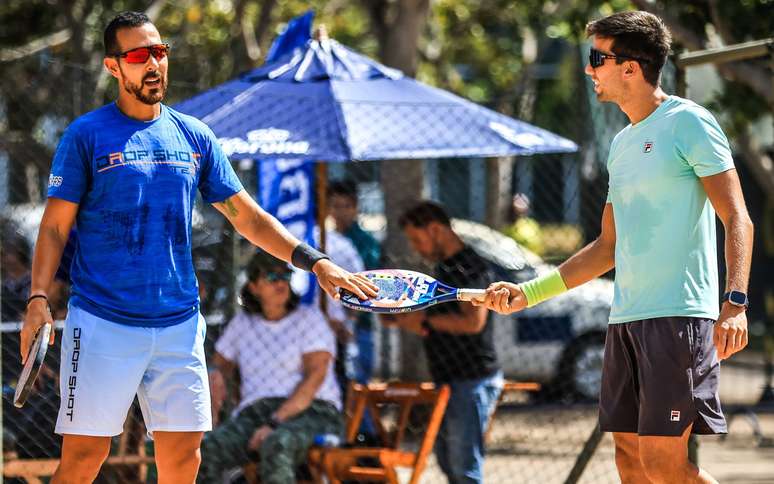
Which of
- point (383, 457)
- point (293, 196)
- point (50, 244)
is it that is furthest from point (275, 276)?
point (50, 244)

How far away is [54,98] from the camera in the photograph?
850cm

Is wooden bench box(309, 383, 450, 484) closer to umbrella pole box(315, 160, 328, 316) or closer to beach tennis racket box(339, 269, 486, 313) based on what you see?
umbrella pole box(315, 160, 328, 316)

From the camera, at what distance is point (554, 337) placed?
37.4 feet

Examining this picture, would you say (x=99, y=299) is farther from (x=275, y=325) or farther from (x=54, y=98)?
(x=54, y=98)

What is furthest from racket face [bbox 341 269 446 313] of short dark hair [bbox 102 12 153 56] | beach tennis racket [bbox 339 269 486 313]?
short dark hair [bbox 102 12 153 56]

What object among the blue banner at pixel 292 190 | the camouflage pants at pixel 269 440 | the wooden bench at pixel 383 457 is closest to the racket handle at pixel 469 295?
the wooden bench at pixel 383 457

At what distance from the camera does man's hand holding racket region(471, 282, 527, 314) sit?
4.89 metres

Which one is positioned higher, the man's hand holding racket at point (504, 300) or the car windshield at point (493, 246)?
→ the man's hand holding racket at point (504, 300)

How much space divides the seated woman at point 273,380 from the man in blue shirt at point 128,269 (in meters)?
1.98

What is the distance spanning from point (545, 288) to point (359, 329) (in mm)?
4569

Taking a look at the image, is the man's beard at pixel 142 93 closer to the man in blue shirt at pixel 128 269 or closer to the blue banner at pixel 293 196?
the man in blue shirt at pixel 128 269

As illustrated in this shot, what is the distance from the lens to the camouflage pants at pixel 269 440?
250 inches

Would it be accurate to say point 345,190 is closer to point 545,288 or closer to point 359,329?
point 359,329

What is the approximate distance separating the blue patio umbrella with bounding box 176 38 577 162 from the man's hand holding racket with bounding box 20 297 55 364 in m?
2.16
